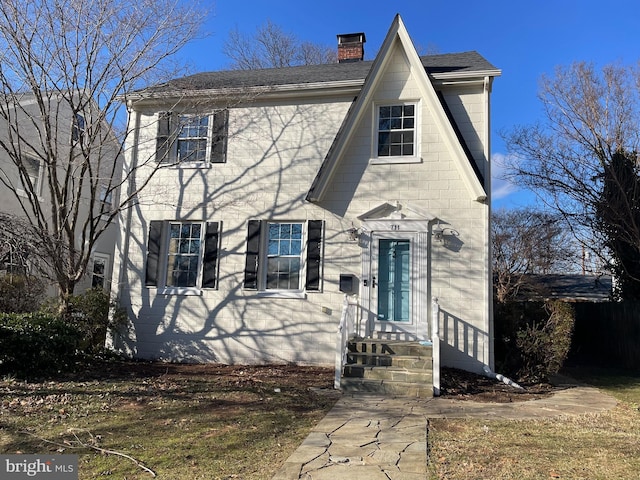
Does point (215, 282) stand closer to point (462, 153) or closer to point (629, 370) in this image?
point (462, 153)

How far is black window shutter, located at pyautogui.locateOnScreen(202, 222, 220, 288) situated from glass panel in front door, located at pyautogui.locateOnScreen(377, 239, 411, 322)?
3859mm

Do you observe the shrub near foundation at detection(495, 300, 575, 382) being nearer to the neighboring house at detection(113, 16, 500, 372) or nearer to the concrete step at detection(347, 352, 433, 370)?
the neighboring house at detection(113, 16, 500, 372)

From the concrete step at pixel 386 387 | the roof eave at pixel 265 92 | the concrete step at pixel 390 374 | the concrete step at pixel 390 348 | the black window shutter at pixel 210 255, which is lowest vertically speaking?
the concrete step at pixel 386 387

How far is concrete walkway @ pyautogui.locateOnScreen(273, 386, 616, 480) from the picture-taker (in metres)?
4.30

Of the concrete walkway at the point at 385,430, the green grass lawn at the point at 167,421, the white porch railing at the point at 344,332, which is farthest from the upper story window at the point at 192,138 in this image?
the concrete walkway at the point at 385,430

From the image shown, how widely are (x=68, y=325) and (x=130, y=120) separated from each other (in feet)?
18.1

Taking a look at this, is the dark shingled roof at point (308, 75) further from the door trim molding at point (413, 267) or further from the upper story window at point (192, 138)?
the door trim molding at point (413, 267)

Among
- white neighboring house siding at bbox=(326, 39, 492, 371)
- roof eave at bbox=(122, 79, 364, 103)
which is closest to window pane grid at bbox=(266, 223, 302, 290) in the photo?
white neighboring house siding at bbox=(326, 39, 492, 371)

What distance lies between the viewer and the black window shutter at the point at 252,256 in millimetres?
10531

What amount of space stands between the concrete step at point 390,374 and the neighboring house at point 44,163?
5.55 metres

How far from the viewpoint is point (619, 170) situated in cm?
1373

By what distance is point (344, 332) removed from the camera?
8.70 meters

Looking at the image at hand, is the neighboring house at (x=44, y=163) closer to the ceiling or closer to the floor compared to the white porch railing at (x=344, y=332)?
closer to the ceiling

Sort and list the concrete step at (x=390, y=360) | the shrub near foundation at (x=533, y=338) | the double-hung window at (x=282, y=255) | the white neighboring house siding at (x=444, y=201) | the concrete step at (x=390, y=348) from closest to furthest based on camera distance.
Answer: the concrete step at (x=390, y=360) < the concrete step at (x=390, y=348) < the shrub near foundation at (x=533, y=338) < the white neighboring house siding at (x=444, y=201) < the double-hung window at (x=282, y=255)
